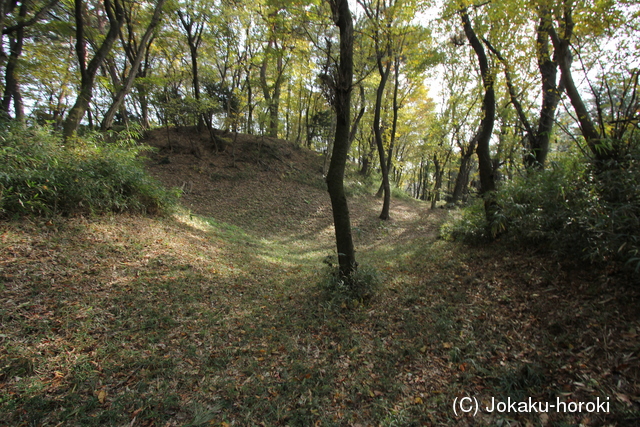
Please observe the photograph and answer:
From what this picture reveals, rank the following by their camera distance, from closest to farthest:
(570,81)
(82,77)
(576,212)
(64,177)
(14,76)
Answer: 1. (576,212)
2. (64,177)
3. (570,81)
4. (82,77)
5. (14,76)

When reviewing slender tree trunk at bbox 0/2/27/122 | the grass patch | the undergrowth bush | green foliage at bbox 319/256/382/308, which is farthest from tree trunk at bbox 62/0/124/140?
the undergrowth bush

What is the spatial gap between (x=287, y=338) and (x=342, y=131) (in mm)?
3595

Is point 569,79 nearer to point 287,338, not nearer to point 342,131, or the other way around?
point 342,131

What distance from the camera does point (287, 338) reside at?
388 centimetres

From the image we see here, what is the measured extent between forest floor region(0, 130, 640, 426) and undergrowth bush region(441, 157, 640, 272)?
309 millimetres

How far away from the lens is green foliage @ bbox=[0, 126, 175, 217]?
181 inches

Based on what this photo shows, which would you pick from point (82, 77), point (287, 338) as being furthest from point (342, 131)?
point (82, 77)

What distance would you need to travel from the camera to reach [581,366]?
253 centimetres

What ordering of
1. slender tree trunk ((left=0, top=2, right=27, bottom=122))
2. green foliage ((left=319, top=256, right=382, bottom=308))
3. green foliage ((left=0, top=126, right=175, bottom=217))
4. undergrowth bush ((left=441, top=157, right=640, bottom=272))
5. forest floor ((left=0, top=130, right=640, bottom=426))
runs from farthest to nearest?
slender tree trunk ((left=0, top=2, right=27, bottom=122)) < green foliage ((left=319, top=256, right=382, bottom=308)) < green foliage ((left=0, top=126, right=175, bottom=217)) < undergrowth bush ((left=441, top=157, right=640, bottom=272)) < forest floor ((left=0, top=130, right=640, bottom=426))

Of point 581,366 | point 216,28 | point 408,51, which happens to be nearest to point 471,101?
point 408,51

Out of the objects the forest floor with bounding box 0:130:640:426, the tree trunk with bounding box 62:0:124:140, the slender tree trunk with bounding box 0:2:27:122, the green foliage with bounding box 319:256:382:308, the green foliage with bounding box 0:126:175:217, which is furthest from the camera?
the slender tree trunk with bounding box 0:2:27:122

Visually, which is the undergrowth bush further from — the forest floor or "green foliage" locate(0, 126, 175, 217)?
"green foliage" locate(0, 126, 175, 217)

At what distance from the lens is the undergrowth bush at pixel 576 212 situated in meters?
3.33

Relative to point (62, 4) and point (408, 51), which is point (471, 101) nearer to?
point (408, 51)
